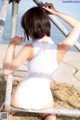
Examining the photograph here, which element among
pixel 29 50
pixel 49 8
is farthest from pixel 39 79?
pixel 49 8

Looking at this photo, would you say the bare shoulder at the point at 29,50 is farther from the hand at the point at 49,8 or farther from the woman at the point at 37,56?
the hand at the point at 49,8

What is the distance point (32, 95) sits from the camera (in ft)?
9.45

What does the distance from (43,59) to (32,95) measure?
0.89ft

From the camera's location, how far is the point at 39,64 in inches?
112

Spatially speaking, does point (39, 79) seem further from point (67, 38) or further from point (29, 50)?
point (67, 38)

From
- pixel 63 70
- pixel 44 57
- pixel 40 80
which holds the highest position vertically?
pixel 44 57

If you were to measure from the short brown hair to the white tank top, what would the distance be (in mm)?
70

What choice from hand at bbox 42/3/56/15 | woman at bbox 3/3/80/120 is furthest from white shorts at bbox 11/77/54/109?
hand at bbox 42/3/56/15

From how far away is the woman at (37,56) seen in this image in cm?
278

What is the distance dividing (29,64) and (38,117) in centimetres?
130

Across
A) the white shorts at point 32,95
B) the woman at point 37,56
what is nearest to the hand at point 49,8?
the woman at point 37,56

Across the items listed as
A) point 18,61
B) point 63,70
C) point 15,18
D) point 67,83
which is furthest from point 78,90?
point 18,61

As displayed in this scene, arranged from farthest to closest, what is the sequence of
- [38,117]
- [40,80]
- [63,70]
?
[63,70], [38,117], [40,80]

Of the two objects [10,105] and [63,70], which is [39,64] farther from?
[63,70]
